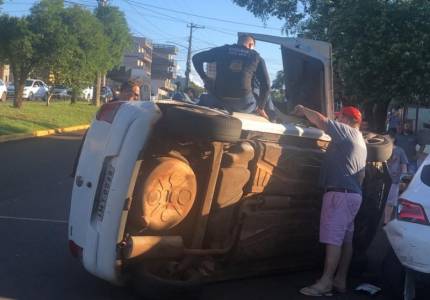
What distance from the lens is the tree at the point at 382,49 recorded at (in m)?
11.9

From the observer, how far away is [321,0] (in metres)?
17.4

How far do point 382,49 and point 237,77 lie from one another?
→ 6147mm

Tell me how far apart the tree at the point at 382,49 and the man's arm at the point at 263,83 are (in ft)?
18.6

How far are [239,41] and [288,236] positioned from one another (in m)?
2.26

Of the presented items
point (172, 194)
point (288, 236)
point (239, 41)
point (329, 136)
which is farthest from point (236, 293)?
point (239, 41)

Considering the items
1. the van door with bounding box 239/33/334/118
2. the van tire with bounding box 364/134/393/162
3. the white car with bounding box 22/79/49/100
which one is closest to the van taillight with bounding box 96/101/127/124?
the van door with bounding box 239/33/334/118

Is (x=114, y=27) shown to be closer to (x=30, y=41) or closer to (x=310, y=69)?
(x=30, y=41)

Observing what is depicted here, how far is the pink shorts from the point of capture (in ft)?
18.9

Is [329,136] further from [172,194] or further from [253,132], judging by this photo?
[172,194]

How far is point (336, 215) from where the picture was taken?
5.77 meters

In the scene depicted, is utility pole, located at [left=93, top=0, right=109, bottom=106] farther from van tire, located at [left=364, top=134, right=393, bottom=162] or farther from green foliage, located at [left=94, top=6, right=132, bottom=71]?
van tire, located at [left=364, top=134, right=393, bottom=162]

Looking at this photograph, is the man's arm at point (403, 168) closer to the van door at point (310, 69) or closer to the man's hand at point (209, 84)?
the van door at point (310, 69)

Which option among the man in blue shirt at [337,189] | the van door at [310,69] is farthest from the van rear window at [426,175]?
the van door at [310,69]

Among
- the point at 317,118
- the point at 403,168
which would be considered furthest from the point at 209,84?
the point at 403,168
